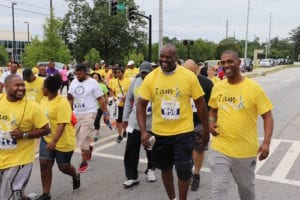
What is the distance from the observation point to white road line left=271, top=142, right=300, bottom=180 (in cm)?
635

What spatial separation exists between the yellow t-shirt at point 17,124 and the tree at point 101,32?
4620cm

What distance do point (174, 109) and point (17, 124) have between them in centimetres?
163

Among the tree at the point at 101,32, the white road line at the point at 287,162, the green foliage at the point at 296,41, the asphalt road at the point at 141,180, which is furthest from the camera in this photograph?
the green foliage at the point at 296,41

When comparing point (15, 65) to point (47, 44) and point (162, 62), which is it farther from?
point (47, 44)

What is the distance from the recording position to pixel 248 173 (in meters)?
4.01

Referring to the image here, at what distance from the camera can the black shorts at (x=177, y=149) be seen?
4480 mm

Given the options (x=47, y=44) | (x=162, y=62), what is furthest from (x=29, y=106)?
(x=47, y=44)

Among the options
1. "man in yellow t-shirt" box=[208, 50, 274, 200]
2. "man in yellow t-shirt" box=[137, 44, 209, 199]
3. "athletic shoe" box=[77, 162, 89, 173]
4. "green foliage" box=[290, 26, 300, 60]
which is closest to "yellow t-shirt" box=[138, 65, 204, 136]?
"man in yellow t-shirt" box=[137, 44, 209, 199]

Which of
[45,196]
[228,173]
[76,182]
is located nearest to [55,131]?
[45,196]

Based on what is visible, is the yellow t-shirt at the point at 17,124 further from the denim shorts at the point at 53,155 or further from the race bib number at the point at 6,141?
the denim shorts at the point at 53,155

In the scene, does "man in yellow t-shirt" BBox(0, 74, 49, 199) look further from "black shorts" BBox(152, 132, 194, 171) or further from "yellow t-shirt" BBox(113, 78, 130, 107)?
"yellow t-shirt" BBox(113, 78, 130, 107)

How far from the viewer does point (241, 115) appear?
3957 millimetres

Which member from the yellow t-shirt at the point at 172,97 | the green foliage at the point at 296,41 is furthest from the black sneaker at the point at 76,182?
the green foliage at the point at 296,41

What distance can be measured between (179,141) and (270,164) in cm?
310
